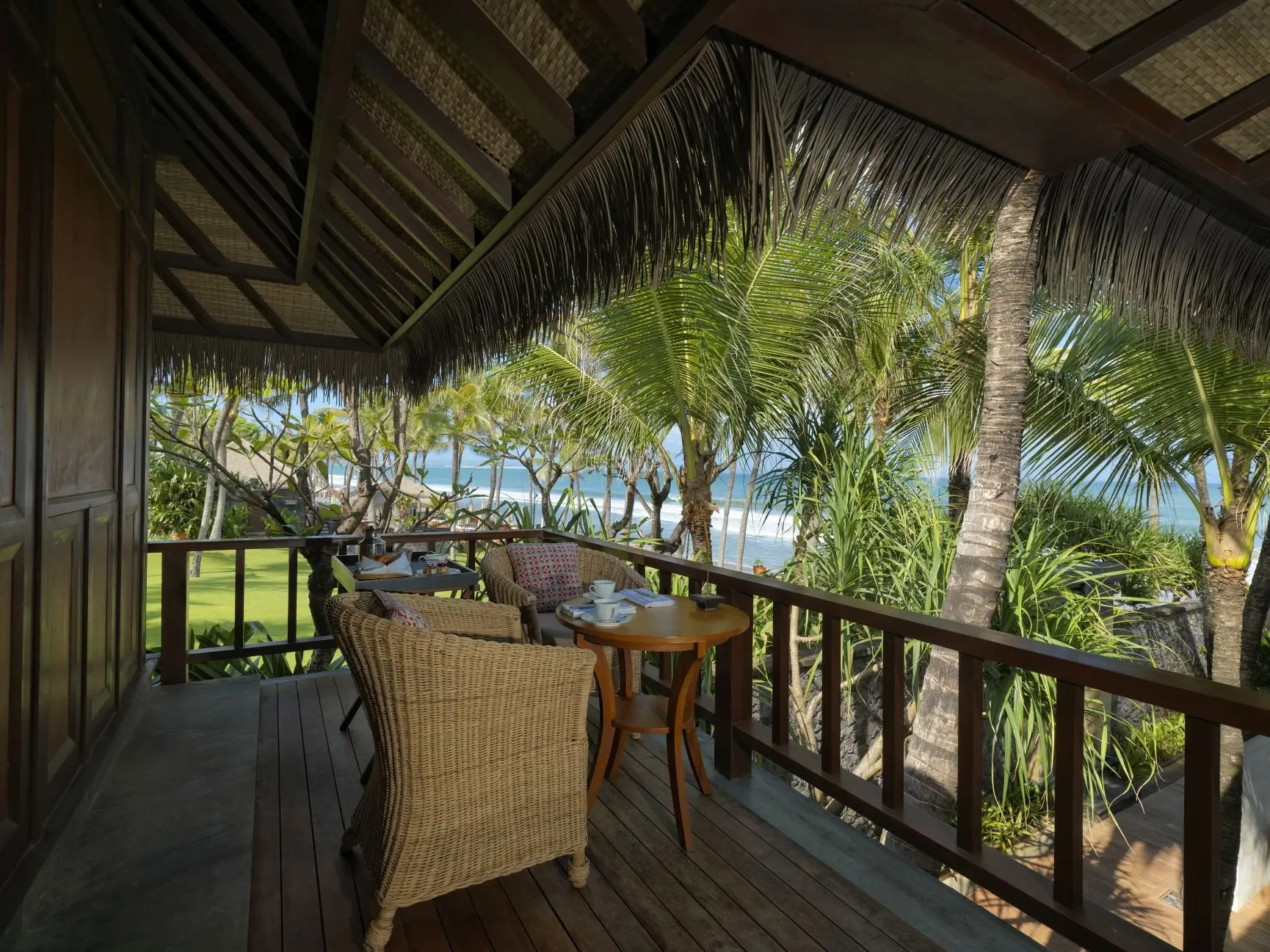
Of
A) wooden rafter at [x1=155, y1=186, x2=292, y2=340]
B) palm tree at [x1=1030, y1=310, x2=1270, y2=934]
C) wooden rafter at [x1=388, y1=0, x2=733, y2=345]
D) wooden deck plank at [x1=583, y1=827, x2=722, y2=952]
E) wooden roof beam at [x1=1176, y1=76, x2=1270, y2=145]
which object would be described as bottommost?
wooden deck plank at [x1=583, y1=827, x2=722, y2=952]

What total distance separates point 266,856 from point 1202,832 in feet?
7.74

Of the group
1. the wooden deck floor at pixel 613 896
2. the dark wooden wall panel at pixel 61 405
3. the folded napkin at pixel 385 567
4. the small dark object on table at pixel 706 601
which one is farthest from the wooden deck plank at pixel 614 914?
the folded napkin at pixel 385 567

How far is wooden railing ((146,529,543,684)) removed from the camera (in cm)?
349

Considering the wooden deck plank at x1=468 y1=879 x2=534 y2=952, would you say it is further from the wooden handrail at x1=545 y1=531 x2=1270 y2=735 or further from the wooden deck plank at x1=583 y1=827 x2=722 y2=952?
the wooden handrail at x1=545 y1=531 x2=1270 y2=735

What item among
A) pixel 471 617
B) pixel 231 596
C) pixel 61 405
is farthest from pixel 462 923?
pixel 231 596

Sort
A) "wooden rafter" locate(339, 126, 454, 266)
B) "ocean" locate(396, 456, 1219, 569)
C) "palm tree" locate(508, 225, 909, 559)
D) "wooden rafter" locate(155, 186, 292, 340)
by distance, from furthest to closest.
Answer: "ocean" locate(396, 456, 1219, 569)
"palm tree" locate(508, 225, 909, 559)
"wooden rafter" locate(155, 186, 292, 340)
"wooden rafter" locate(339, 126, 454, 266)

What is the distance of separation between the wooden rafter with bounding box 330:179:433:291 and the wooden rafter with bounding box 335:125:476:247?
20 cm

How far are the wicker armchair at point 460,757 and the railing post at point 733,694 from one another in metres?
0.88

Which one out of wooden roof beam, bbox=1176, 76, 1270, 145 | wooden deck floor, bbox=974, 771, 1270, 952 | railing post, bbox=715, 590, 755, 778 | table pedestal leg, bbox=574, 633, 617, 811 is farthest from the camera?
wooden deck floor, bbox=974, 771, 1270, 952

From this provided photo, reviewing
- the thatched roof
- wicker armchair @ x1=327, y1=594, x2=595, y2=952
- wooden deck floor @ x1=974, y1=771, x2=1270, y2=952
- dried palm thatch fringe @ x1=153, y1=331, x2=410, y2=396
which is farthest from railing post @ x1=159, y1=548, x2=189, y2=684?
wooden deck floor @ x1=974, y1=771, x2=1270, y2=952

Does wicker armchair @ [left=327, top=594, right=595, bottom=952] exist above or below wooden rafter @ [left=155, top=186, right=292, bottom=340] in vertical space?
below

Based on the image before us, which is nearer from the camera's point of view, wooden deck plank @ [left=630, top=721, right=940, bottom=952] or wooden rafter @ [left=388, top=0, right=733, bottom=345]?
wooden rafter @ [left=388, top=0, right=733, bottom=345]

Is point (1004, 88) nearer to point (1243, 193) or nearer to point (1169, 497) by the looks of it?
point (1243, 193)

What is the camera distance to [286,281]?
4.16 meters
